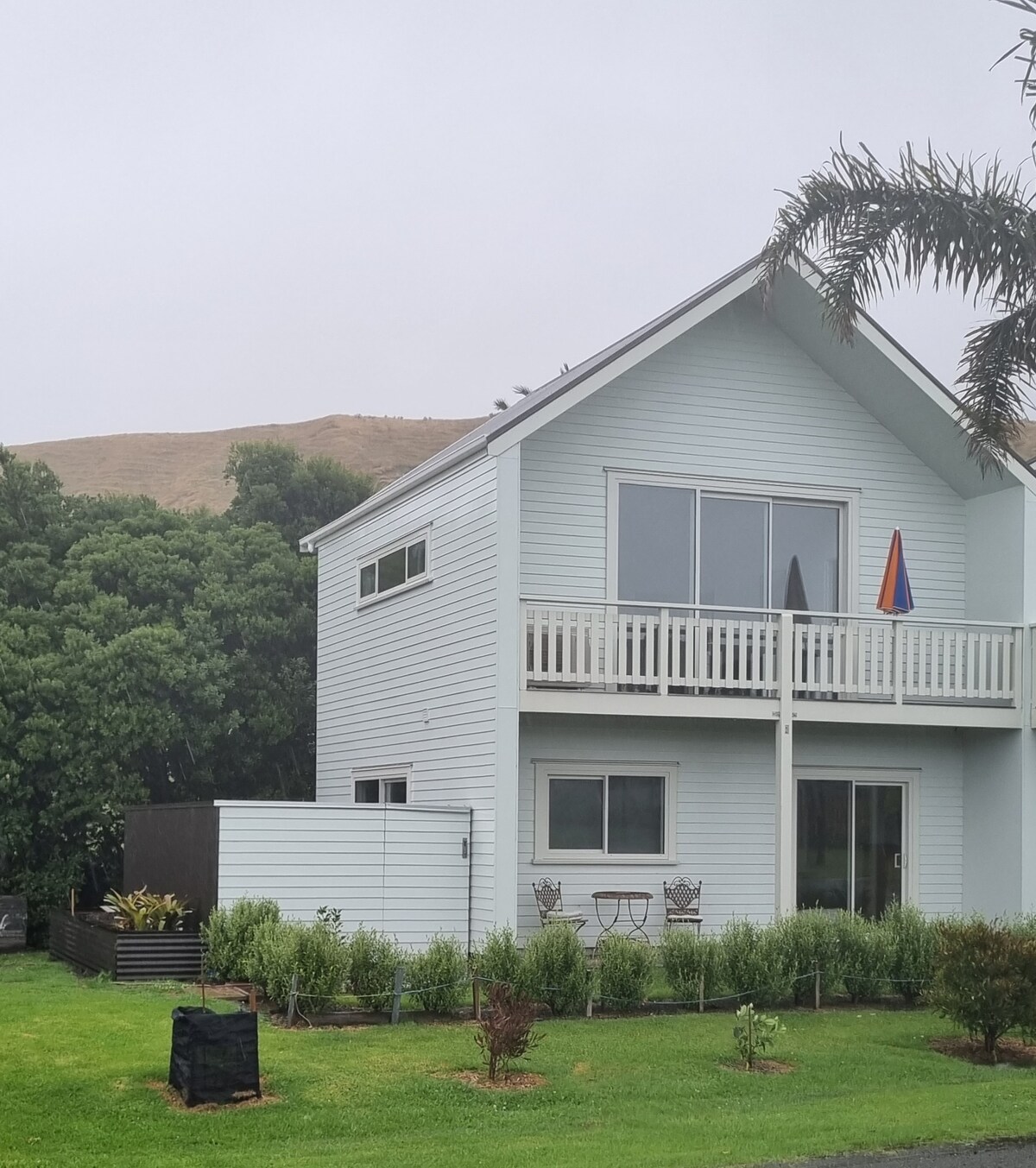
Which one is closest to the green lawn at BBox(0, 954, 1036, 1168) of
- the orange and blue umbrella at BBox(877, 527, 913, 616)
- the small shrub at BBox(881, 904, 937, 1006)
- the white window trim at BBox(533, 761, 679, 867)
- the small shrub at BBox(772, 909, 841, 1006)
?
the small shrub at BBox(772, 909, 841, 1006)

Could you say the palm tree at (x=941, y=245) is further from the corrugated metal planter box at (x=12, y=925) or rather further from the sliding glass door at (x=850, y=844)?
the corrugated metal planter box at (x=12, y=925)

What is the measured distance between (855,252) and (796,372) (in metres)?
2.96

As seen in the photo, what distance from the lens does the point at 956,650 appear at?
17.3 m

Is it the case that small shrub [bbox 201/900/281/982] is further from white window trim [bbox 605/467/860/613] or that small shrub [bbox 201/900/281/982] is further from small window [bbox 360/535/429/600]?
white window trim [bbox 605/467/860/613]

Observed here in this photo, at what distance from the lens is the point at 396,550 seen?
19125 mm

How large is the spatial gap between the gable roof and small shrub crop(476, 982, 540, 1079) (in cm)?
Result: 666

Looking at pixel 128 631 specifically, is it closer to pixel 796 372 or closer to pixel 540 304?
pixel 796 372

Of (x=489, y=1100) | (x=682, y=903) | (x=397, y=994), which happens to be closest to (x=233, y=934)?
(x=397, y=994)

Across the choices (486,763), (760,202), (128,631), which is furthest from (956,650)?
(760,202)

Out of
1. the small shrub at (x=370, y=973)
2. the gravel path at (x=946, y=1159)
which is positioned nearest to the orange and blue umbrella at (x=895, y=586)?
the small shrub at (x=370, y=973)

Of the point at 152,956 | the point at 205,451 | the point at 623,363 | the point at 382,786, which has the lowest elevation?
the point at 152,956

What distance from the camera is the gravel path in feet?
27.5

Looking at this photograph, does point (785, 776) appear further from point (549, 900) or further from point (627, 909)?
point (549, 900)

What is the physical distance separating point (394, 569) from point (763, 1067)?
9571 mm
